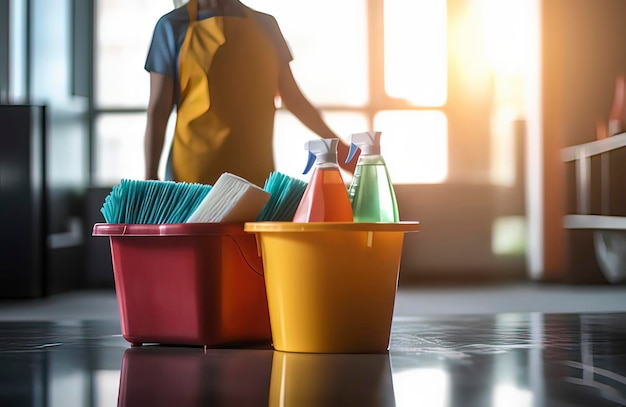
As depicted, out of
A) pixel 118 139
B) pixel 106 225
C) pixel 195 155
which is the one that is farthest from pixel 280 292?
pixel 118 139

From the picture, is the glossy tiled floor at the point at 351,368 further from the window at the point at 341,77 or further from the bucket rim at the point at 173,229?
the window at the point at 341,77

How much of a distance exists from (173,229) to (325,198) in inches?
6.8

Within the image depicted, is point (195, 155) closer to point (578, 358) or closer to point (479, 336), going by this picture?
point (479, 336)

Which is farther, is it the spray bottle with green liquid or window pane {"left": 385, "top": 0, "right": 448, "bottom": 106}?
window pane {"left": 385, "top": 0, "right": 448, "bottom": 106}

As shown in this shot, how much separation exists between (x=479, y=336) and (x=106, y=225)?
17.4 inches

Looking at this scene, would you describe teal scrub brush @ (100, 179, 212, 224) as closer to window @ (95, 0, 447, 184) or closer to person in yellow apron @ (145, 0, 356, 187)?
person in yellow apron @ (145, 0, 356, 187)

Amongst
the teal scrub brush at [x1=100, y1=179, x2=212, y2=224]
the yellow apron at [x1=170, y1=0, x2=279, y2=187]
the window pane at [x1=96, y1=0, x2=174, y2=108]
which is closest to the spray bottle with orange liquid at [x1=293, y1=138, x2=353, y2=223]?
the teal scrub brush at [x1=100, y1=179, x2=212, y2=224]

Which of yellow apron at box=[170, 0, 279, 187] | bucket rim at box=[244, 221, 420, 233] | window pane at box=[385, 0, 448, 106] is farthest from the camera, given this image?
window pane at box=[385, 0, 448, 106]

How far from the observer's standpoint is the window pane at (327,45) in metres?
3.73

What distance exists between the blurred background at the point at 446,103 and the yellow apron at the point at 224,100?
59.8 inches

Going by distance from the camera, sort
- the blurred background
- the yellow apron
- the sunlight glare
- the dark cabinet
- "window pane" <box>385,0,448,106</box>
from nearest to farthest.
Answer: the sunlight glare, the yellow apron, the dark cabinet, the blurred background, "window pane" <box>385,0,448,106</box>

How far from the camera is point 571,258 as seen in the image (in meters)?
3.65

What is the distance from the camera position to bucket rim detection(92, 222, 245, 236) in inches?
33.7

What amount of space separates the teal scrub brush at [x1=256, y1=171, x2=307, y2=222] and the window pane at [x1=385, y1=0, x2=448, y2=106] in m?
2.97
